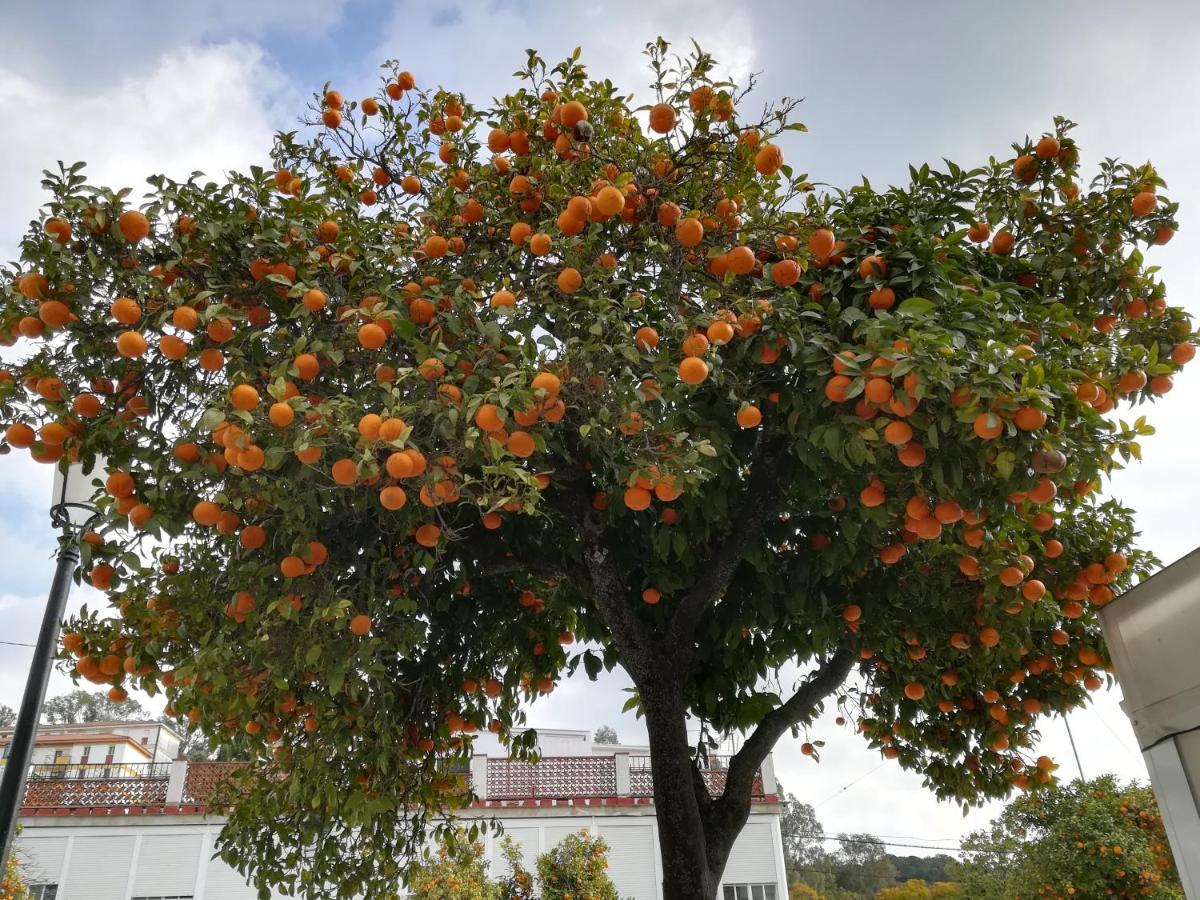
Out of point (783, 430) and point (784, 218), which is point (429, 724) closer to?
point (783, 430)

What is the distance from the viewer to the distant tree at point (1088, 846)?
36.4 ft

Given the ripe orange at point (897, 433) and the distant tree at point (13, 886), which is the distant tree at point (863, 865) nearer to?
the distant tree at point (13, 886)

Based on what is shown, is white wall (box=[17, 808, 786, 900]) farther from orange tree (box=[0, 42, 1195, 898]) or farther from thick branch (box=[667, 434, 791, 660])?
thick branch (box=[667, 434, 791, 660])

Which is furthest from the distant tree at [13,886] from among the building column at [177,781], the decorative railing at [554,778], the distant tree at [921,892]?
the distant tree at [921,892]

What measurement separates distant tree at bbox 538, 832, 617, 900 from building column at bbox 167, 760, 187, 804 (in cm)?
791

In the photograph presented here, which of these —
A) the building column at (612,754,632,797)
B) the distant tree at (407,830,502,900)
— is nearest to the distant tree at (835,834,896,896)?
the building column at (612,754,632,797)

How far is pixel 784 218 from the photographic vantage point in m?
3.61

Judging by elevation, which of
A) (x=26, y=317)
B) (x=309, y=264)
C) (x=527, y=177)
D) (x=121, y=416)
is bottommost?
(x=121, y=416)

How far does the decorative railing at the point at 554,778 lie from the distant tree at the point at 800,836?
3424 centimetres

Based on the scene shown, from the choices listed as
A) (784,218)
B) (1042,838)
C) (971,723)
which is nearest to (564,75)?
(784,218)

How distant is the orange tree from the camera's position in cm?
295

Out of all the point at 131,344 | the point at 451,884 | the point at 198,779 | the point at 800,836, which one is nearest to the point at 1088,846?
the point at 451,884

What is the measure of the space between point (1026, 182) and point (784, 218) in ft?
4.23

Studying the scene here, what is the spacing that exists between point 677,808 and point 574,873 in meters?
11.7
